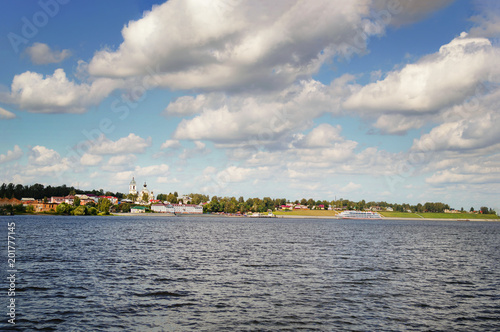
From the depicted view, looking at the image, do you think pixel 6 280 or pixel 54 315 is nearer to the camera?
pixel 54 315

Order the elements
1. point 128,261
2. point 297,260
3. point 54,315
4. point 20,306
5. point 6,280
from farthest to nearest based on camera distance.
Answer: point 297,260 < point 128,261 < point 6,280 < point 20,306 < point 54,315

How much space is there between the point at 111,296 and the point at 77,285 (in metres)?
6.30

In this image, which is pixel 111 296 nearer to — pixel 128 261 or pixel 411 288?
pixel 128 261

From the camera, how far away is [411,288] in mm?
37844

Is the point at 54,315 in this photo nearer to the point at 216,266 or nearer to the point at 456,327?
the point at 216,266

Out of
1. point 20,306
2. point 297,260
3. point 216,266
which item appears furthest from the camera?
point 297,260

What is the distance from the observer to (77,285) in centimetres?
3575

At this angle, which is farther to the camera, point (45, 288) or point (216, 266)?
point (216, 266)

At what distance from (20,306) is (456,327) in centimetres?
3153

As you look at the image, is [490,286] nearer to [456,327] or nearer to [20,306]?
[456,327]

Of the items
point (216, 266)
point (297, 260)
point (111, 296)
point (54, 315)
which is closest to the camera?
point (54, 315)

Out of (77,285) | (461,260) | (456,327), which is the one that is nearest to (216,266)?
(77,285)

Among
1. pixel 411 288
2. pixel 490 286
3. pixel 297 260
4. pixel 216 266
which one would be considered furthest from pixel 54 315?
pixel 490 286

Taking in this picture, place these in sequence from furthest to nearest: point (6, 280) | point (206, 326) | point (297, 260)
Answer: point (297, 260), point (6, 280), point (206, 326)
